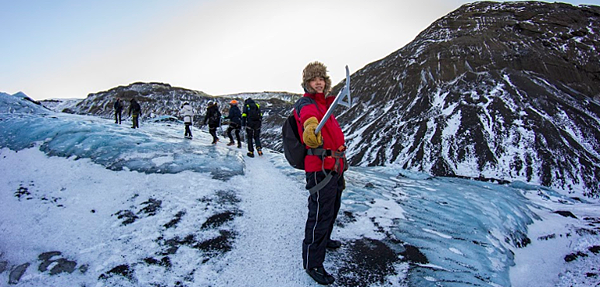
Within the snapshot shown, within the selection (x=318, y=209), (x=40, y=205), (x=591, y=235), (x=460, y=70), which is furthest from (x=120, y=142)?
(x=460, y=70)

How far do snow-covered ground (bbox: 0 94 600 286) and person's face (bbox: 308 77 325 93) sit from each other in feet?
7.67

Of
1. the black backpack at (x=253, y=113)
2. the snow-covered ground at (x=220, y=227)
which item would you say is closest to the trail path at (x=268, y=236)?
the snow-covered ground at (x=220, y=227)

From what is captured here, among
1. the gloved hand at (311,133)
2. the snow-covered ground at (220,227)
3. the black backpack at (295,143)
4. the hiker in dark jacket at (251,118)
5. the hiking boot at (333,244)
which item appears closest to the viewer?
the gloved hand at (311,133)

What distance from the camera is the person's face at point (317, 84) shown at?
3381mm

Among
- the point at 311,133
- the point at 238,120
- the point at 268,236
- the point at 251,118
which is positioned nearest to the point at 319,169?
the point at 311,133

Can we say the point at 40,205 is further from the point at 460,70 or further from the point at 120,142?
the point at 460,70

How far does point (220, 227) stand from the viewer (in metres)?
4.66

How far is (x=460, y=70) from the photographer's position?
1234 inches

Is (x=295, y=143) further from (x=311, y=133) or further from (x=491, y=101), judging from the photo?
(x=491, y=101)

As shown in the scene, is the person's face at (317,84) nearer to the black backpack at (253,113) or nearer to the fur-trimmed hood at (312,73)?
the fur-trimmed hood at (312,73)

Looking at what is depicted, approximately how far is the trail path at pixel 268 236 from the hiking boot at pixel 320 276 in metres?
0.09

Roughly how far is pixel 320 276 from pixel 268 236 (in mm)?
1441

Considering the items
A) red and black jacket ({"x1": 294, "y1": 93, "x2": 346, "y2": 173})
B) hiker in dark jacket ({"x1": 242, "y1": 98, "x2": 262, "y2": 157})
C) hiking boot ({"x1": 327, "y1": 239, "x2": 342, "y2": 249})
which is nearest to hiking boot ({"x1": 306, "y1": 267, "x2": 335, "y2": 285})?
hiking boot ({"x1": 327, "y1": 239, "x2": 342, "y2": 249})

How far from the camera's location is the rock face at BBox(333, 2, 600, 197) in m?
19.8
